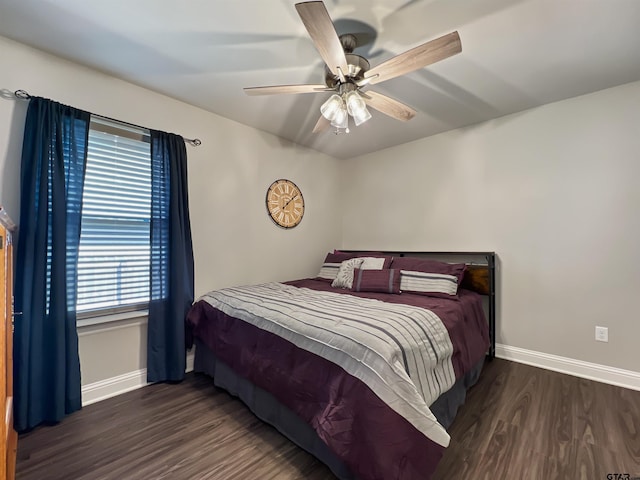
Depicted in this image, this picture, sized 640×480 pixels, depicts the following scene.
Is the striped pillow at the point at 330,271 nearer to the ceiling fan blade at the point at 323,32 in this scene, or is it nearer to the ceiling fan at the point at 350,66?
the ceiling fan at the point at 350,66

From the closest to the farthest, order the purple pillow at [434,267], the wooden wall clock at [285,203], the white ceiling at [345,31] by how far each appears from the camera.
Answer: the white ceiling at [345,31], the purple pillow at [434,267], the wooden wall clock at [285,203]

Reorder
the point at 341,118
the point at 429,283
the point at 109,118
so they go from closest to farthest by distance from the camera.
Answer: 1. the point at 341,118
2. the point at 109,118
3. the point at 429,283

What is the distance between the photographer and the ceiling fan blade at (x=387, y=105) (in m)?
1.93

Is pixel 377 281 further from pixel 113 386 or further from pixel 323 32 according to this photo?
pixel 113 386

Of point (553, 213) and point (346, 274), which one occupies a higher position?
point (553, 213)

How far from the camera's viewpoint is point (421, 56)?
1513 millimetres

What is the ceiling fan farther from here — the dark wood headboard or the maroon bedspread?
the dark wood headboard

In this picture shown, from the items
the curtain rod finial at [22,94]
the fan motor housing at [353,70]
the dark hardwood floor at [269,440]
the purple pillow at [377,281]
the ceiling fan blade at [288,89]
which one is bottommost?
the dark hardwood floor at [269,440]

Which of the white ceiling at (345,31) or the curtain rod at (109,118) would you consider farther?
the curtain rod at (109,118)

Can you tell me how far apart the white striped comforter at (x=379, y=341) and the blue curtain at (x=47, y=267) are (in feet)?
3.47

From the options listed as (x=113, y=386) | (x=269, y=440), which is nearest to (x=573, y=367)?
(x=269, y=440)

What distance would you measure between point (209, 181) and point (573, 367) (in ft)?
12.3

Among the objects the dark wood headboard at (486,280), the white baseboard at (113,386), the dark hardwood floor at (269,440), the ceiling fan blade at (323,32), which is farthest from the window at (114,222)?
the dark wood headboard at (486,280)

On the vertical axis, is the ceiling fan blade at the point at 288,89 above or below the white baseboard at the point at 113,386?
above
